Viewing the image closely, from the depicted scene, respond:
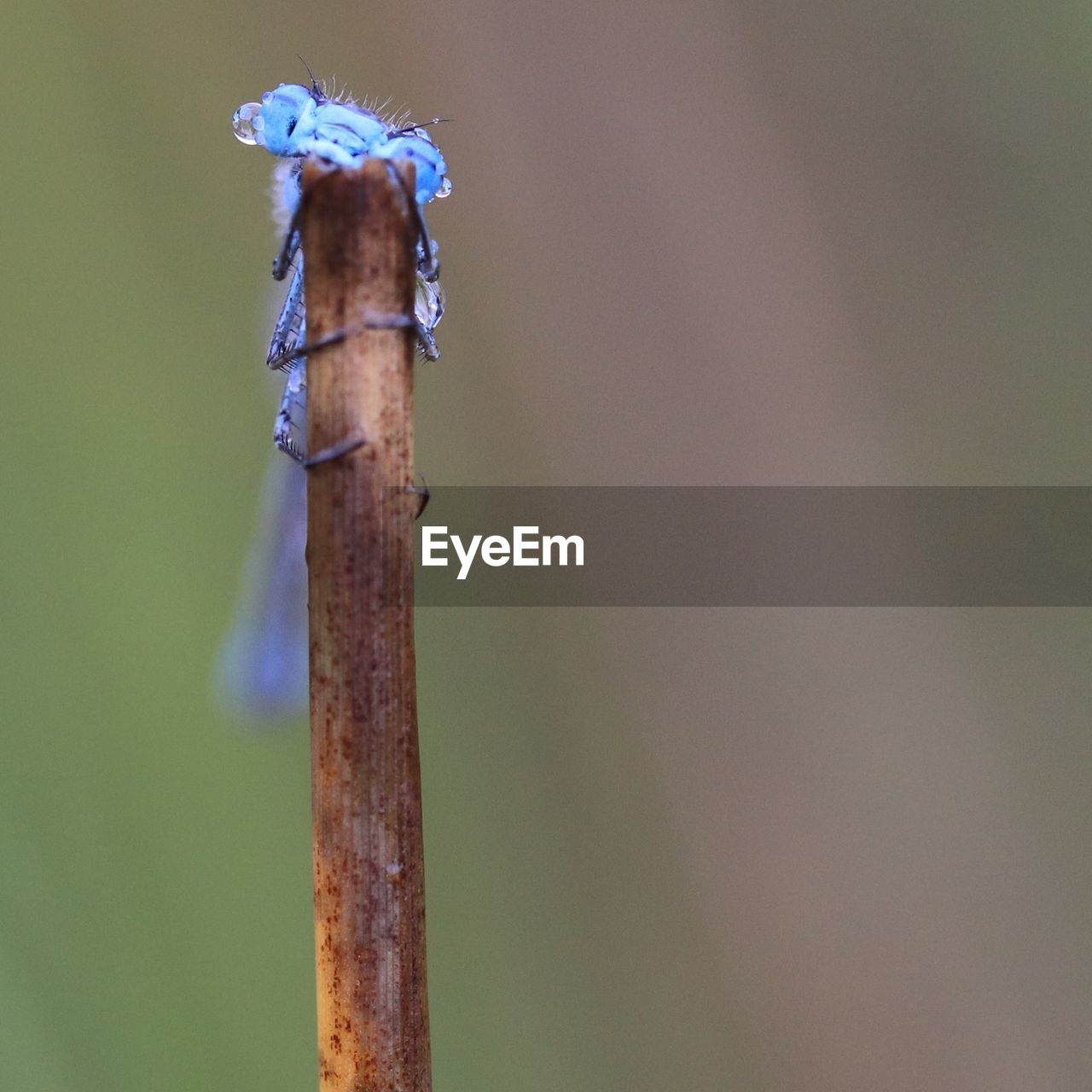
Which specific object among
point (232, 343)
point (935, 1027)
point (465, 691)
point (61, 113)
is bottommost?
point (935, 1027)

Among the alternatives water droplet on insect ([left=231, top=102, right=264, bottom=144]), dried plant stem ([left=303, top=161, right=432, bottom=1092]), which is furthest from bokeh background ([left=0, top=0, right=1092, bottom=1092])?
dried plant stem ([left=303, top=161, right=432, bottom=1092])

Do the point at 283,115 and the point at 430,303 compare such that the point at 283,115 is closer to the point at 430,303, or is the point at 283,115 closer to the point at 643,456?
the point at 430,303

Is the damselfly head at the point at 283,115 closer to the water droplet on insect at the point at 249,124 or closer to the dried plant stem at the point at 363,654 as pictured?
the water droplet on insect at the point at 249,124

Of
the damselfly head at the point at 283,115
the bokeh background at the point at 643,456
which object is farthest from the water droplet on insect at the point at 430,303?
the bokeh background at the point at 643,456

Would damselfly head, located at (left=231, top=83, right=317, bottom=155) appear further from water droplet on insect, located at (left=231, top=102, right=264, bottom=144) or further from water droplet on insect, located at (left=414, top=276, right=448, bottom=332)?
water droplet on insect, located at (left=414, top=276, right=448, bottom=332)

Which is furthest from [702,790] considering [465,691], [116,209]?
[116,209]

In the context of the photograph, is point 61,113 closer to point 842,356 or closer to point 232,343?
point 232,343
